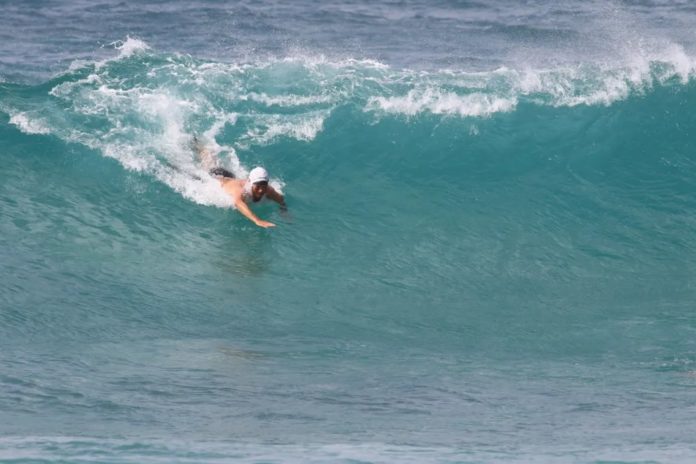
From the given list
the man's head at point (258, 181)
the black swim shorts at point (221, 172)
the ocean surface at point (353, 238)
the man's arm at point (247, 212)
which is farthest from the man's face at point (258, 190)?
the black swim shorts at point (221, 172)

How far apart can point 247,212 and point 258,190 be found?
1.04 ft

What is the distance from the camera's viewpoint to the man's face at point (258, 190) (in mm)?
13779

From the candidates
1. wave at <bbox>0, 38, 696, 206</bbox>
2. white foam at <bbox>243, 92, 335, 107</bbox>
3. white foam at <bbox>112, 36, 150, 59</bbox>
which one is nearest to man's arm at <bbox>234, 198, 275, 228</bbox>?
wave at <bbox>0, 38, 696, 206</bbox>

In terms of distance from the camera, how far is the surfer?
1373cm

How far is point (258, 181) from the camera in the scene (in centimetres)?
1370

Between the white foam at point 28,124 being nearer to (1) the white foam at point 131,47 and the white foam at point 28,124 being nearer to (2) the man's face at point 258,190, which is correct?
(1) the white foam at point 131,47

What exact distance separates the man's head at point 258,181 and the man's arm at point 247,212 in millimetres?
201

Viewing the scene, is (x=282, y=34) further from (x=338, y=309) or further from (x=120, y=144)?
(x=338, y=309)

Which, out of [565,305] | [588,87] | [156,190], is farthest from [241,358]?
[588,87]

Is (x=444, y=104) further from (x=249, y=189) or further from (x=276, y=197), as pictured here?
(x=249, y=189)

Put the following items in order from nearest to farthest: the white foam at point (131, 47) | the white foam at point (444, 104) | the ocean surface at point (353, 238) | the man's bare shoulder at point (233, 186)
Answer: the ocean surface at point (353, 238) → the man's bare shoulder at point (233, 186) → the white foam at point (444, 104) → the white foam at point (131, 47)

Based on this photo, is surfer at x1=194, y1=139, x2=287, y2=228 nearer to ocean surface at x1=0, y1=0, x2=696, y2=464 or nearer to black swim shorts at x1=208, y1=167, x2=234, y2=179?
black swim shorts at x1=208, y1=167, x2=234, y2=179

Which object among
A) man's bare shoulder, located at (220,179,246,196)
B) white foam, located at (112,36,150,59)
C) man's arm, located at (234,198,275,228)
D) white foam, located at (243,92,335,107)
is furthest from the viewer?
Result: white foam, located at (112,36,150,59)

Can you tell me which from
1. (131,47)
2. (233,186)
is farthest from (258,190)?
(131,47)
